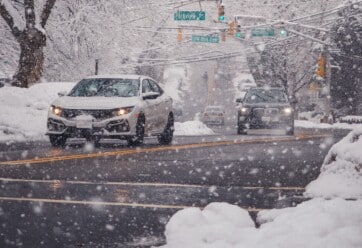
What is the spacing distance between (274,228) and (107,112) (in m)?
10.1

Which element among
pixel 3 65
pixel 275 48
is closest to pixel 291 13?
pixel 275 48

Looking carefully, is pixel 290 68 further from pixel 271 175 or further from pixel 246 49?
pixel 271 175

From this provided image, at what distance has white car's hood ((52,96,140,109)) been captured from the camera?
14930mm

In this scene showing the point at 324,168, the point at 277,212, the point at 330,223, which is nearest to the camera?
the point at 330,223

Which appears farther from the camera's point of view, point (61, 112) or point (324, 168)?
point (61, 112)

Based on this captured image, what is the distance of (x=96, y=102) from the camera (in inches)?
592

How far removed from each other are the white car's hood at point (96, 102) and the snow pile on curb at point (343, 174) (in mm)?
6969

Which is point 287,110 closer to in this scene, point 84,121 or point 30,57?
point 30,57

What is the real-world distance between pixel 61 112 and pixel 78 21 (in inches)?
622

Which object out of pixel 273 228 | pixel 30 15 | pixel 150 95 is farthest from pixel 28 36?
pixel 273 228

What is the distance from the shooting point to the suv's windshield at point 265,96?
24500mm

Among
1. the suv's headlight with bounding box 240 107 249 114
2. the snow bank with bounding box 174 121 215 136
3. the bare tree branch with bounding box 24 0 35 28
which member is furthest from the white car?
the bare tree branch with bounding box 24 0 35 28

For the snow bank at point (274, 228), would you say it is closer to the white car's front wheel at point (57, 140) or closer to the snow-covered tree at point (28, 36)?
the white car's front wheel at point (57, 140)

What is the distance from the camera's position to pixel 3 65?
1522 inches
